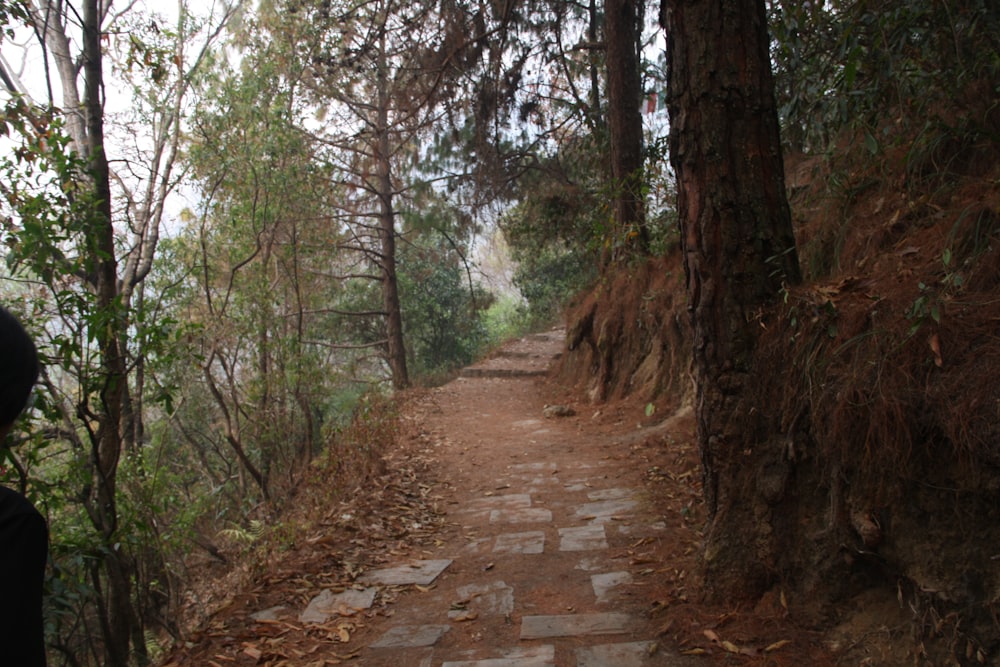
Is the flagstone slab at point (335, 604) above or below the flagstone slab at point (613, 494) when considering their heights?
below

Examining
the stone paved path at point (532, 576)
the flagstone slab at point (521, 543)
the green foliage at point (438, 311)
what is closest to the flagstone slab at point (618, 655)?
the stone paved path at point (532, 576)

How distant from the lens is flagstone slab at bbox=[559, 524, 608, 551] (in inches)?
181

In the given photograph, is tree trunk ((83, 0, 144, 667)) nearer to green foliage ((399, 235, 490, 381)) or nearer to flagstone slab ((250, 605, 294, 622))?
flagstone slab ((250, 605, 294, 622))

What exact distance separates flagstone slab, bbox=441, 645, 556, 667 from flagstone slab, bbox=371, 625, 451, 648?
302 mm

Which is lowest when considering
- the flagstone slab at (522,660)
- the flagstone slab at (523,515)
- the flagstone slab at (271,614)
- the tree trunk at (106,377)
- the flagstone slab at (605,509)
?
the flagstone slab at (522,660)

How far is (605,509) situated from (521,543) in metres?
0.79

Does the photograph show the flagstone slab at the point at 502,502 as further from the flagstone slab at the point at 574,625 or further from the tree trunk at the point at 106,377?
the tree trunk at the point at 106,377

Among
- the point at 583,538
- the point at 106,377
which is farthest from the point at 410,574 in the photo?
the point at 106,377

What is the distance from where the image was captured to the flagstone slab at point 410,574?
4.36 m

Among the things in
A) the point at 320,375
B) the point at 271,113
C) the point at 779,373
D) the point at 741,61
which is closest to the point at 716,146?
the point at 741,61

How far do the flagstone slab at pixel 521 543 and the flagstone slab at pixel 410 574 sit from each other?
1.26 ft

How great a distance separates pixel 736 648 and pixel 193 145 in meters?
10.4

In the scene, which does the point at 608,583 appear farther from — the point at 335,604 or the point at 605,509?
the point at 335,604

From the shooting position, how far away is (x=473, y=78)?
9.66 meters
